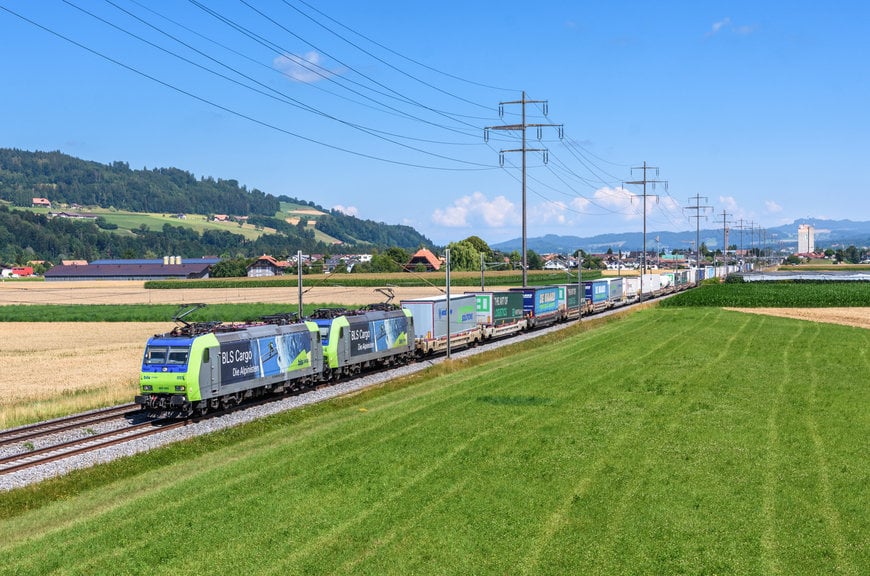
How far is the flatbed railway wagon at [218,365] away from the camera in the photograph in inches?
1271

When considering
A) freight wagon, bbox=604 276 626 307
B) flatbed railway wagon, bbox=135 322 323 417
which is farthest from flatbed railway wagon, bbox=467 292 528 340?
freight wagon, bbox=604 276 626 307

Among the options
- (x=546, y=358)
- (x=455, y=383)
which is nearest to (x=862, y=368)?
(x=546, y=358)

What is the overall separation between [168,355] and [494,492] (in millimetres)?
17773

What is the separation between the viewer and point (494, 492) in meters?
19.4

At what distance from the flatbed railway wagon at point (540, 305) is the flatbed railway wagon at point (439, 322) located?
12.5 meters

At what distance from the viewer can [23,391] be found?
42938 mm

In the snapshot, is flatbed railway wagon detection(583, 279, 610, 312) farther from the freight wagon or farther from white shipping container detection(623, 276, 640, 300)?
white shipping container detection(623, 276, 640, 300)

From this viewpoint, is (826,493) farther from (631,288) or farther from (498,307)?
(631,288)

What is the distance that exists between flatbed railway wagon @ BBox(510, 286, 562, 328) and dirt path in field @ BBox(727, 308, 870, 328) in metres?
26.2

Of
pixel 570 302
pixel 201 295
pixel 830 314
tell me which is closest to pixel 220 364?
pixel 570 302

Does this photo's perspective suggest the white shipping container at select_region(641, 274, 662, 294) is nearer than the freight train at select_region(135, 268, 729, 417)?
No

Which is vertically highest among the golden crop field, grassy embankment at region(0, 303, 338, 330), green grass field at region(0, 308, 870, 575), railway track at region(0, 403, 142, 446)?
green grass field at region(0, 308, 870, 575)

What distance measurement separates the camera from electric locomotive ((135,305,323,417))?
3228cm

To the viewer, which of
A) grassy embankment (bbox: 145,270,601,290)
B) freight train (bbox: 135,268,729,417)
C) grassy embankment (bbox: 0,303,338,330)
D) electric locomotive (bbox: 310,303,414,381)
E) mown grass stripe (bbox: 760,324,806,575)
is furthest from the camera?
grassy embankment (bbox: 145,270,601,290)
